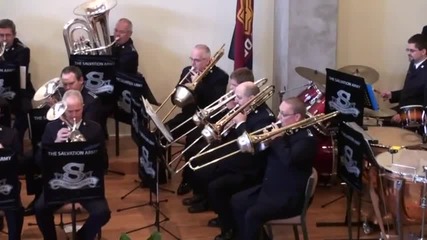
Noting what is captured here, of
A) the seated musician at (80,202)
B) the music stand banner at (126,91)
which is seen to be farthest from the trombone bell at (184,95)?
the seated musician at (80,202)

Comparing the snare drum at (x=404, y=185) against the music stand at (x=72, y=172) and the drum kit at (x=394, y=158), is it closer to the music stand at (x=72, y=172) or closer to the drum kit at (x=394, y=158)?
the drum kit at (x=394, y=158)

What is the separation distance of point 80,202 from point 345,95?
251 centimetres

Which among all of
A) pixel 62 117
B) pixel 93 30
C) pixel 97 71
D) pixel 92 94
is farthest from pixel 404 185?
pixel 93 30

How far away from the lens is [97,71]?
784 centimetres

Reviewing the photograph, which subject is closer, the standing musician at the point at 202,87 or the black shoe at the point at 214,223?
the black shoe at the point at 214,223

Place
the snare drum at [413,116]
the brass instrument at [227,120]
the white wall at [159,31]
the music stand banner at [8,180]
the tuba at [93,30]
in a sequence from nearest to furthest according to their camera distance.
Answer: the music stand banner at [8,180] → the brass instrument at [227,120] → the snare drum at [413,116] → the tuba at [93,30] → the white wall at [159,31]

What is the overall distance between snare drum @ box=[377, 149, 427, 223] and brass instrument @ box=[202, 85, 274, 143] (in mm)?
1146

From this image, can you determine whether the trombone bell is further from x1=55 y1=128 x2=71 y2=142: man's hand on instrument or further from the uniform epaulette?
x1=55 y1=128 x2=71 y2=142: man's hand on instrument

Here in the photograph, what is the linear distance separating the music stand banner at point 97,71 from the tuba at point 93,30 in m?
0.56

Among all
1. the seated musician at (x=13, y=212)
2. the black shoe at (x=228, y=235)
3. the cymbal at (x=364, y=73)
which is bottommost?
the black shoe at (x=228, y=235)

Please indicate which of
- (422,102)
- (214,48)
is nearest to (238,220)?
(422,102)

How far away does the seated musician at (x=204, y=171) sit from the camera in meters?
6.92

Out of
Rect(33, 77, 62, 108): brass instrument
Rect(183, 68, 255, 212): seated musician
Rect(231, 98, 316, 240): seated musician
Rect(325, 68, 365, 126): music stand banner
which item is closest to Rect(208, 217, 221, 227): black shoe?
Rect(183, 68, 255, 212): seated musician

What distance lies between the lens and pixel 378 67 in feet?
31.1
